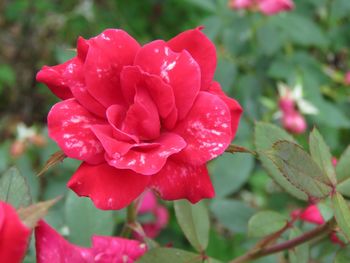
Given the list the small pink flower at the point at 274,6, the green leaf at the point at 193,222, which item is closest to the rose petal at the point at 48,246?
the green leaf at the point at 193,222

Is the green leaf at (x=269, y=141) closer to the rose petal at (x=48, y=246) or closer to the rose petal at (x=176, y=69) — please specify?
the rose petal at (x=176, y=69)

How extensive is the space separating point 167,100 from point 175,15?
170cm

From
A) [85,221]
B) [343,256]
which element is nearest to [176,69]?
[343,256]

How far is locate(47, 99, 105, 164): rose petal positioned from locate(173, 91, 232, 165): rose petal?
0.08 m

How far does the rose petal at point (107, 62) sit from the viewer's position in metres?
0.55

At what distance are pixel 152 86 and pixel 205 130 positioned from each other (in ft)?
0.21

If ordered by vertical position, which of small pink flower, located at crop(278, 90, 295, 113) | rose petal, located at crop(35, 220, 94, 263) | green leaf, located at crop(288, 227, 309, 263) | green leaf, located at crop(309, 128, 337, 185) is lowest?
small pink flower, located at crop(278, 90, 295, 113)

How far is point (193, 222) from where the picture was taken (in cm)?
72

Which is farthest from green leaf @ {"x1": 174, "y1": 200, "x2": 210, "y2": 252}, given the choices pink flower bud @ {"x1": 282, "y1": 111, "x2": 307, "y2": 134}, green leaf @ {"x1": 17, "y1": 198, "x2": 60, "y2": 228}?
pink flower bud @ {"x1": 282, "y1": 111, "x2": 307, "y2": 134}

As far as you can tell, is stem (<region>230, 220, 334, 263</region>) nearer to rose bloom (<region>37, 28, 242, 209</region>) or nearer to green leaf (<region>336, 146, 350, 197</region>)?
green leaf (<region>336, 146, 350, 197</region>)

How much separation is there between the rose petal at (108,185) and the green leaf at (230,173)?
65 cm

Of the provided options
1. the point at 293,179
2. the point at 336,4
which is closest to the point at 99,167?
the point at 293,179

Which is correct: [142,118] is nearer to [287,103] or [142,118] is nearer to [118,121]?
[118,121]

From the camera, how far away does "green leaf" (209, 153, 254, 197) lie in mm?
1164
